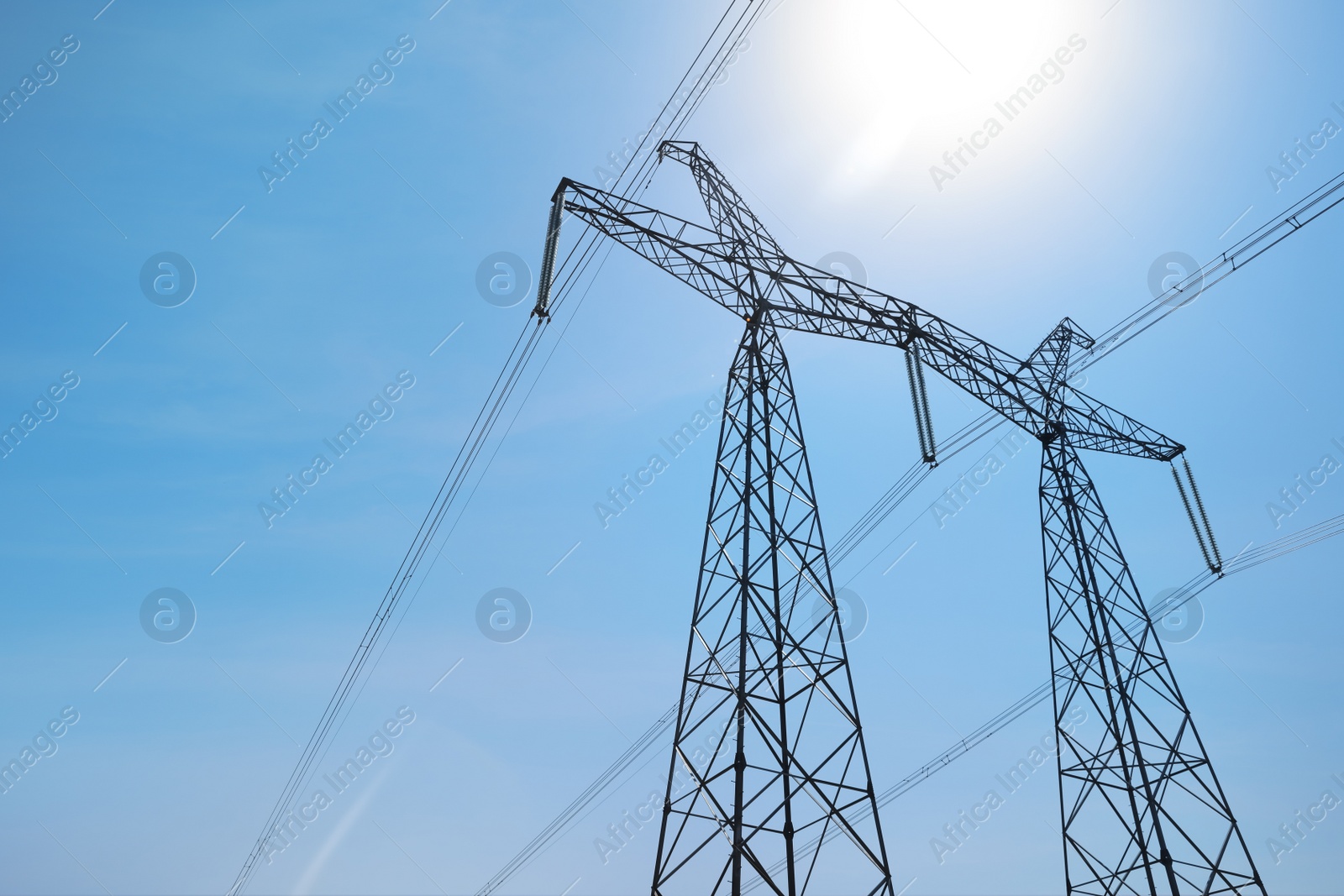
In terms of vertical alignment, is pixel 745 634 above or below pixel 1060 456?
above

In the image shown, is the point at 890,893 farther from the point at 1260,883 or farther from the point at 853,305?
the point at 853,305

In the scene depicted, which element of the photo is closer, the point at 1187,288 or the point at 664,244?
the point at 664,244

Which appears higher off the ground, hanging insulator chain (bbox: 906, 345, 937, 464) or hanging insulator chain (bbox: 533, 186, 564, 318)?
hanging insulator chain (bbox: 533, 186, 564, 318)

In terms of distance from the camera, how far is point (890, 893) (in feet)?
48.8

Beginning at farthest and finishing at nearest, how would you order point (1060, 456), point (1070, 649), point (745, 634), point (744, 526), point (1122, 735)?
1. point (1060, 456)
2. point (1070, 649)
3. point (1122, 735)
4. point (744, 526)
5. point (745, 634)

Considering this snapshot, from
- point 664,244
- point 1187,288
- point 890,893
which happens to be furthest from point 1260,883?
point 664,244

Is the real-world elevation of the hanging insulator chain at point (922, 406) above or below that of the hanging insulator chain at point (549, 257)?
below

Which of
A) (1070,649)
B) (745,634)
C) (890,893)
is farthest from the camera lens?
(1070,649)

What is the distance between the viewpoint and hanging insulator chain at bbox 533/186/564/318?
1778 centimetres

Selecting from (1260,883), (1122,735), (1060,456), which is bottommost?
(1260,883)

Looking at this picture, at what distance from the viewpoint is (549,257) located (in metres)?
18.2

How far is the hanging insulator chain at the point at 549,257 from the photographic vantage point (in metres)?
17.8

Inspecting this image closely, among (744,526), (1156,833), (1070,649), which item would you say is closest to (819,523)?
(744,526)

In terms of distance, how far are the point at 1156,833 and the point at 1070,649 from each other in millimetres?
5110
